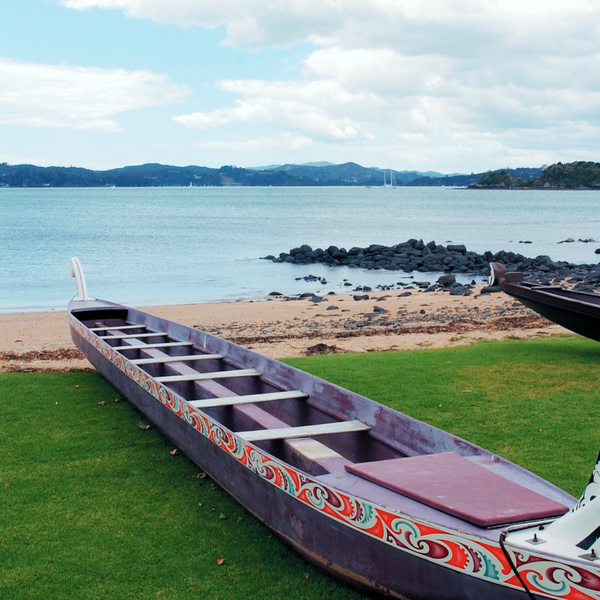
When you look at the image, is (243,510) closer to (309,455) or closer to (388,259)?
(309,455)

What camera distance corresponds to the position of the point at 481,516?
3.11m

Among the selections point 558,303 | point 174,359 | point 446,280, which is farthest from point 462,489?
point 446,280

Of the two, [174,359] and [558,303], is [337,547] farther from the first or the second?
[558,303]

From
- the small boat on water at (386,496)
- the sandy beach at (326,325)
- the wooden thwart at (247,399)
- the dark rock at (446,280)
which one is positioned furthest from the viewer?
the dark rock at (446,280)

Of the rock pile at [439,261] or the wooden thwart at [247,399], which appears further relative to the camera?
the rock pile at [439,261]

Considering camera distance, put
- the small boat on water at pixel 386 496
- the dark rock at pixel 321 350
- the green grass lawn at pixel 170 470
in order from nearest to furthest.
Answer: the small boat on water at pixel 386 496 → the green grass lawn at pixel 170 470 → the dark rock at pixel 321 350

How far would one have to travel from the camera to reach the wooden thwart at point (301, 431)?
486 centimetres

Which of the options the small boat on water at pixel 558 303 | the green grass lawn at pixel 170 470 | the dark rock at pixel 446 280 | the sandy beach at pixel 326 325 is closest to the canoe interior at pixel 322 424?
the green grass lawn at pixel 170 470

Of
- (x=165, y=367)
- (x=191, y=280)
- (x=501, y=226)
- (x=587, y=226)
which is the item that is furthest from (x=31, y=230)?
(x=165, y=367)

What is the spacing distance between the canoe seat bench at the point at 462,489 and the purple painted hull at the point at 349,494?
54 mm

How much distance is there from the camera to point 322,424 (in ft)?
17.2

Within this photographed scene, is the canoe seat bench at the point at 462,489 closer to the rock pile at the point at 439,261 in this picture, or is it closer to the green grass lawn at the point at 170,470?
the green grass lawn at the point at 170,470

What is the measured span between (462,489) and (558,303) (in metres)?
6.15

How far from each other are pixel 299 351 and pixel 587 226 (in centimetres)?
5829
